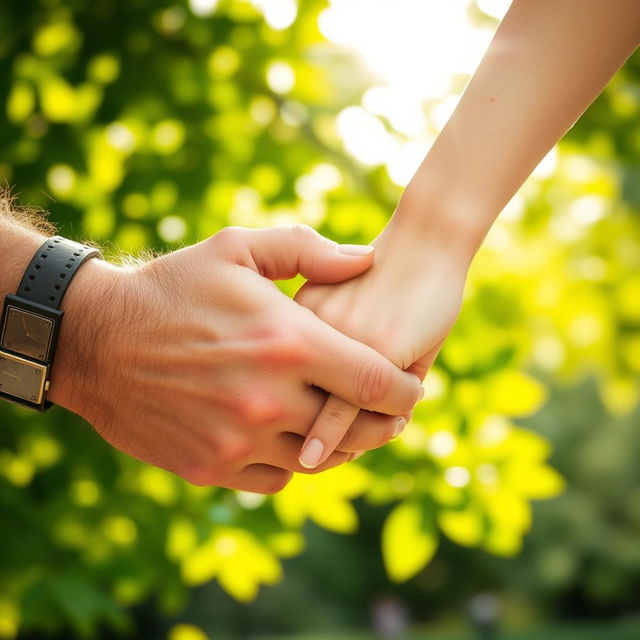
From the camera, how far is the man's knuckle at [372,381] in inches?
56.4

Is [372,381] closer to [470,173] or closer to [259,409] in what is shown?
[259,409]

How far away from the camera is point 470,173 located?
146 centimetres

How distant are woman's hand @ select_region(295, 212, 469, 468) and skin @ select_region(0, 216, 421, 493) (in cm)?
9

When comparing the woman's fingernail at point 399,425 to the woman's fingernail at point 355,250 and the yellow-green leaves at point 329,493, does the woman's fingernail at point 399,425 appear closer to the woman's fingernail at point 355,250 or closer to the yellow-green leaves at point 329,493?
the woman's fingernail at point 355,250

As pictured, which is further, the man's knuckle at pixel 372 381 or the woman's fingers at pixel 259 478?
the woman's fingers at pixel 259 478

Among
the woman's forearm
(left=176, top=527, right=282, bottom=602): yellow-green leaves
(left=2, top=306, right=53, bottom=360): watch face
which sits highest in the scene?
the woman's forearm

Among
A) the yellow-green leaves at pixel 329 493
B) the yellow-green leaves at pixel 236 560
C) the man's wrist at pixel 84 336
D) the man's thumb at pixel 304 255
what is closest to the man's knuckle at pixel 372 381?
the man's thumb at pixel 304 255

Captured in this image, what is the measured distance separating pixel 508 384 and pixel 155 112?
1431 millimetres

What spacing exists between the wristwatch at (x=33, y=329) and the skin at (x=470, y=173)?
1.64 feet

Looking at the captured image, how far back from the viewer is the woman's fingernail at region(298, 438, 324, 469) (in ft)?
4.69

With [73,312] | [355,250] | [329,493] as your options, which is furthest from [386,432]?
[329,493]

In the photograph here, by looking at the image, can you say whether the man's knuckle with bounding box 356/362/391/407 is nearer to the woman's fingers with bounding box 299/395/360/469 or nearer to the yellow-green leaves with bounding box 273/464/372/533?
the woman's fingers with bounding box 299/395/360/469

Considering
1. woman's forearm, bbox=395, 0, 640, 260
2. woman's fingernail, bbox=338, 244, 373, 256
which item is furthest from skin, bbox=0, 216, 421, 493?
woman's forearm, bbox=395, 0, 640, 260

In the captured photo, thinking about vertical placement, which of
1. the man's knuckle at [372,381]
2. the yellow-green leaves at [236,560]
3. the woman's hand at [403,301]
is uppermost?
the woman's hand at [403,301]
